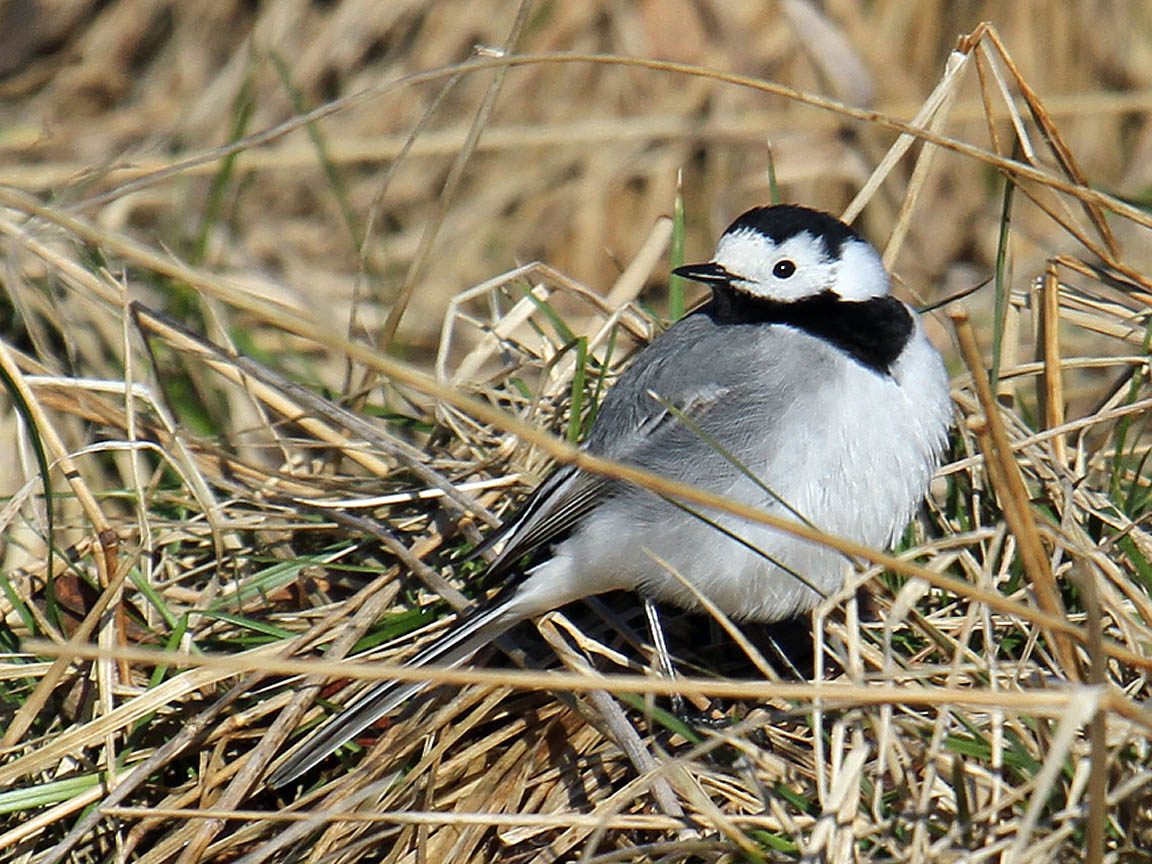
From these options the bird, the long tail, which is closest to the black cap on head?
the bird

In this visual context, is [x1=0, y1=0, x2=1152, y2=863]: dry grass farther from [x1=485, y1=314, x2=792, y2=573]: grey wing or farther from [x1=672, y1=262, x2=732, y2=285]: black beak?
[x1=672, y1=262, x2=732, y2=285]: black beak

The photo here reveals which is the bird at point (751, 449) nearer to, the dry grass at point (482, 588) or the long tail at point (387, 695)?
the long tail at point (387, 695)

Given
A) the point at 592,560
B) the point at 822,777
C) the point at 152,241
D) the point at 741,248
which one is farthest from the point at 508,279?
the point at 152,241

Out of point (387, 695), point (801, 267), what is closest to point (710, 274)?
point (801, 267)

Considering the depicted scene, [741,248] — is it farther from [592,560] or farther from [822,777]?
[822,777]

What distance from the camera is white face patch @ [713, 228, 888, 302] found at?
4113mm

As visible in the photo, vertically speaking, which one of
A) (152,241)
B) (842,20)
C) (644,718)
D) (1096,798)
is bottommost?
(644,718)

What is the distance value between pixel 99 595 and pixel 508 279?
4.88ft

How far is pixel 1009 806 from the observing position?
9.62 feet

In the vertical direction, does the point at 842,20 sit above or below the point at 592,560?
above

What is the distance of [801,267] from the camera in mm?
4121

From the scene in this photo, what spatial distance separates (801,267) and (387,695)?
1601 millimetres

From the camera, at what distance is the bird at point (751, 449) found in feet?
12.3

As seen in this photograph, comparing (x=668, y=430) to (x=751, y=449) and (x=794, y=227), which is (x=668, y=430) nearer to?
(x=751, y=449)
